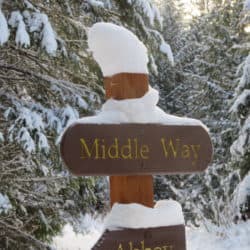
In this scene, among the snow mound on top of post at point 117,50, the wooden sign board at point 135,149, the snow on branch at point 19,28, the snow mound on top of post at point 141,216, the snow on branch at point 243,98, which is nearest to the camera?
the wooden sign board at point 135,149

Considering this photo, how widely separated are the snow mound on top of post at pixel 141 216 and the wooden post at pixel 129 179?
4 centimetres

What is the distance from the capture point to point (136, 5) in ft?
16.9

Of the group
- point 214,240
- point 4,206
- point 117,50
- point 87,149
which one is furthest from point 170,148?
point 214,240

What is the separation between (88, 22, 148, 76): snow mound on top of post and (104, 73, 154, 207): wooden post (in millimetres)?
41

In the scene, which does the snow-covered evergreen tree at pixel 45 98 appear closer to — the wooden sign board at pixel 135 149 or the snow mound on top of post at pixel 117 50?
the snow mound on top of post at pixel 117 50

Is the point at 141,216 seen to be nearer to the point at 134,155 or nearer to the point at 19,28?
the point at 134,155

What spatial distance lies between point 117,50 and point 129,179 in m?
0.64

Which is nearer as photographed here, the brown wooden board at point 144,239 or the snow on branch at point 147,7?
the brown wooden board at point 144,239

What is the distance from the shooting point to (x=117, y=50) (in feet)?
7.39

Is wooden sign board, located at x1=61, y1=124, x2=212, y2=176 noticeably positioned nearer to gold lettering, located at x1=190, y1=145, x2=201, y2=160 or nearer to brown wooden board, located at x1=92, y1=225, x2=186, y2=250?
gold lettering, located at x1=190, y1=145, x2=201, y2=160

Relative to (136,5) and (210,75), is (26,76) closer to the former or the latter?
(136,5)

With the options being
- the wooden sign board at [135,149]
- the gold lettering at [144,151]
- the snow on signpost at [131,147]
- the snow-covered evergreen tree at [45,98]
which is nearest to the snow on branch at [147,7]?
the snow-covered evergreen tree at [45,98]

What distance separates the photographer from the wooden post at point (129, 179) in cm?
219

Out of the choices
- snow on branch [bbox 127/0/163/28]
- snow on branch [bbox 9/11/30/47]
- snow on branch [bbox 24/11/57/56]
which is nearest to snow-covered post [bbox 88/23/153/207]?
snow on branch [bbox 9/11/30/47]
